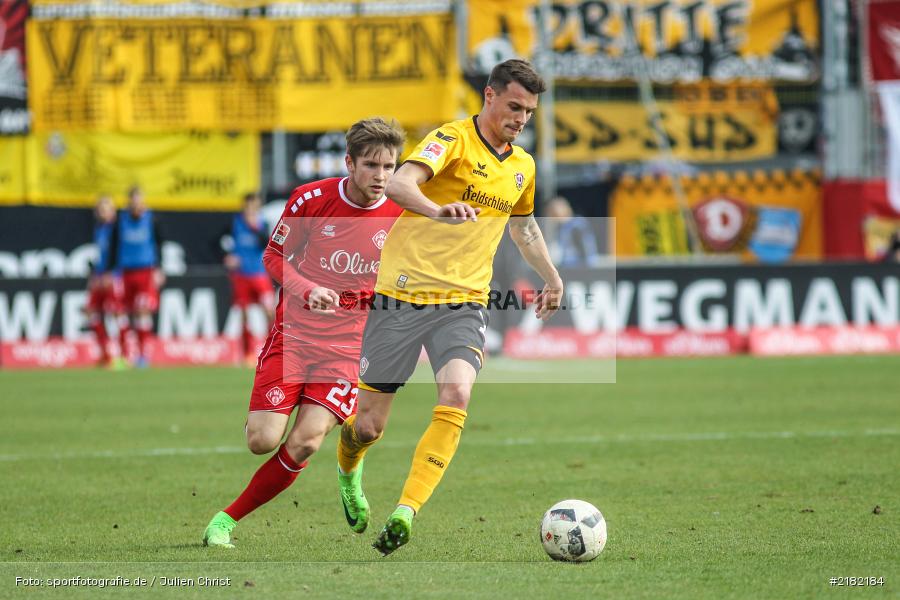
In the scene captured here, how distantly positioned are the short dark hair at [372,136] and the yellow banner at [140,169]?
16.1 meters

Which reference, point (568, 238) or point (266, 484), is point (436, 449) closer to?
point (266, 484)

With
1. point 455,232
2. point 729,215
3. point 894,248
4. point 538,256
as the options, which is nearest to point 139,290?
point 729,215

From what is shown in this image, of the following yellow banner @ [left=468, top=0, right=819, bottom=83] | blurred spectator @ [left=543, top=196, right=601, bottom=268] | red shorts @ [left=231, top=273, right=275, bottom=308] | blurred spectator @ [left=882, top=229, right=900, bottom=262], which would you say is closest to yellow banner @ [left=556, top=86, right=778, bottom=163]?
yellow banner @ [left=468, top=0, right=819, bottom=83]

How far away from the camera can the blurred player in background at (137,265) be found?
61.5ft

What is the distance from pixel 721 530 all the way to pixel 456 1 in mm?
16470

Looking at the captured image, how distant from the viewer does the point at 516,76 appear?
6.55m

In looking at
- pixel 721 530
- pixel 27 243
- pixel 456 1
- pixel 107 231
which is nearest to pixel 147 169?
pixel 27 243

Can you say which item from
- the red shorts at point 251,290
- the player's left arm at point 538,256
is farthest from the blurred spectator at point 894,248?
the player's left arm at point 538,256

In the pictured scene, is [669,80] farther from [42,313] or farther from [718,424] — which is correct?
[718,424]

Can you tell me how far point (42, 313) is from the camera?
62.9 feet

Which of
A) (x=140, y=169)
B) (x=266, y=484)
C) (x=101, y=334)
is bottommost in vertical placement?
(x=101, y=334)

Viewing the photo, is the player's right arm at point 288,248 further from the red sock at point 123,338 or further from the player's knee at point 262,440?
the red sock at point 123,338

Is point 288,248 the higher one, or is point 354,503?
point 288,248

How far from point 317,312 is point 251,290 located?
12.0 m
